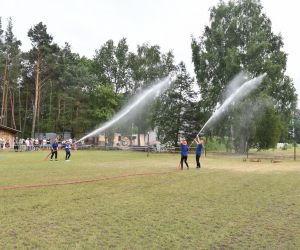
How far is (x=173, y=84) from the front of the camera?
54.5m

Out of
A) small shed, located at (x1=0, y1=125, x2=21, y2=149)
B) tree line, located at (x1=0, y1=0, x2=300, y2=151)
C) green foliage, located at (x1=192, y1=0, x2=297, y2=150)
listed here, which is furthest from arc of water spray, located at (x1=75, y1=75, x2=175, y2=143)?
small shed, located at (x1=0, y1=125, x2=21, y2=149)

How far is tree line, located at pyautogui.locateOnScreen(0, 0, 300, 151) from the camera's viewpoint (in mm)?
46281

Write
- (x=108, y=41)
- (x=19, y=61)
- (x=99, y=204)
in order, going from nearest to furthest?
(x=99, y=204), (x=19, y=61), (x=108, y=41)

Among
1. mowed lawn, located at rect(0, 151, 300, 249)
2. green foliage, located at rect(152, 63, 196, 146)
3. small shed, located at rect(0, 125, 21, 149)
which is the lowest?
mowed lawn, located at rect(0, 151, 300, 249)

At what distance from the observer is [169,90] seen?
54.7m

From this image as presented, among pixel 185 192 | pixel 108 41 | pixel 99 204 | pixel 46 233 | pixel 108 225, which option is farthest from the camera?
pixel 108 41

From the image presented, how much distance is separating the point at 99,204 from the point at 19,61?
5766 centimetres

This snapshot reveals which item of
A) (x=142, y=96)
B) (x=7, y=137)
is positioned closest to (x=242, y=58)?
(x=142, y=96)

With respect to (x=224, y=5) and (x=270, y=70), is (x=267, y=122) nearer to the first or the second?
(x=270, y=70)

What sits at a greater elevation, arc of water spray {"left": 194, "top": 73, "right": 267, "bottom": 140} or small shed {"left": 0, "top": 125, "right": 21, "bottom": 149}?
arc of water spray {"left": 194, "top": 73, "right": 267, "bottom": 140}

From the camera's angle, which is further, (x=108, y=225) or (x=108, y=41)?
(x=108, y=41)

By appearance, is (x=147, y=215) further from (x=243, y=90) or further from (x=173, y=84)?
(x=173, y=84)

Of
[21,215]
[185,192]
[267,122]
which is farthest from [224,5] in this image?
[21,215]

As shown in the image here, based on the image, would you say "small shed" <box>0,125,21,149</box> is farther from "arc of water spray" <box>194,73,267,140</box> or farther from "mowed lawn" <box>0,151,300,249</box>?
"mowed lawn" <box>0,151,300,249</box>
